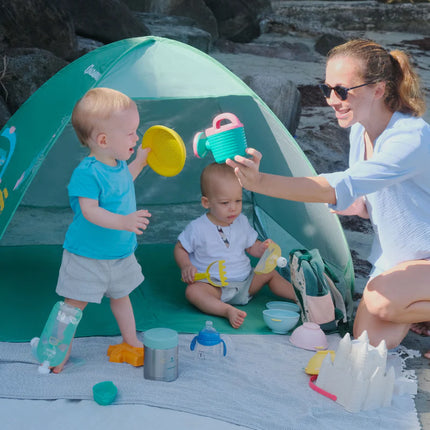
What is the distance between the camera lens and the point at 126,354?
1847mm

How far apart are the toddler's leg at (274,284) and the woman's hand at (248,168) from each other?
2.36 ft

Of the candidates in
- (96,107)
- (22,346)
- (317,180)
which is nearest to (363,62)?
(317,180)

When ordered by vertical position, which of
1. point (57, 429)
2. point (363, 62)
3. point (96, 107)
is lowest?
point (57, 429)

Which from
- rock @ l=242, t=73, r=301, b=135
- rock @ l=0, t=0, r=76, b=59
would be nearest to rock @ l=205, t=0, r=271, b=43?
rock @ l=0, t=0, r=76, b=59

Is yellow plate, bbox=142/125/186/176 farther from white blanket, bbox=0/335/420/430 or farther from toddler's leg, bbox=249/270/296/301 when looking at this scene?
toddler's leg, bbox=249/270/296/301

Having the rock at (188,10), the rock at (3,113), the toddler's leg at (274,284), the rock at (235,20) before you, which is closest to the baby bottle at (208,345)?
the toddler's leg at (274,284)

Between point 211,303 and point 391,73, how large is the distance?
94 cm

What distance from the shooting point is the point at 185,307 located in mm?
2287

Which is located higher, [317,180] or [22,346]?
[317,180]

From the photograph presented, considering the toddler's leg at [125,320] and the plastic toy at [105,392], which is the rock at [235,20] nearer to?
Answer: the toddler's leg at [125,320]

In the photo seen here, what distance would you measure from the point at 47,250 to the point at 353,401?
1603 mm

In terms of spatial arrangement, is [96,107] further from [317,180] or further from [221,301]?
[221,301]

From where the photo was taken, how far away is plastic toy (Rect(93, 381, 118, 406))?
5.20 ft

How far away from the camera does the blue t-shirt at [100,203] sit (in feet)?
5.60
